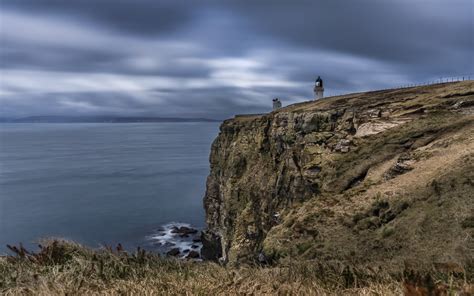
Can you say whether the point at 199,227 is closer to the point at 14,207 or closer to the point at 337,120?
the point at 14,207

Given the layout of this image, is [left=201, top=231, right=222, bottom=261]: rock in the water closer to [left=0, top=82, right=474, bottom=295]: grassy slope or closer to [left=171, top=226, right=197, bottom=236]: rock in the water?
[left=171, top=226, right=197, bottom=236]: rock in the water

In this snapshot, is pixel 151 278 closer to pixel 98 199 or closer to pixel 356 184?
pixel 356 184

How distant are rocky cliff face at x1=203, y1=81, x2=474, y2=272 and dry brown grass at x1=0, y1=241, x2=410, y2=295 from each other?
5.74 feet

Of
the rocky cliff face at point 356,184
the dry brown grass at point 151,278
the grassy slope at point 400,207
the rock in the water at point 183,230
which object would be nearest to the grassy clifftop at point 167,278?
the dry brown grass at point 151,278

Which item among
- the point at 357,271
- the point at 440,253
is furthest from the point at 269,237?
the point at 357,271

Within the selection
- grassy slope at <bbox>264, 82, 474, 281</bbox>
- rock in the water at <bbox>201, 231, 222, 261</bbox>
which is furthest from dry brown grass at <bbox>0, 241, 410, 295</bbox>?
rock in the water at <bbox>201, 231, 222, 261</bbox>

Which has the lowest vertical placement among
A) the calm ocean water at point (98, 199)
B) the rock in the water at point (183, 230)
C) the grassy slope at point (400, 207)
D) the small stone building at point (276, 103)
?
the rock in the water at point (183, 230)

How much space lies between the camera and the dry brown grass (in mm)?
5340

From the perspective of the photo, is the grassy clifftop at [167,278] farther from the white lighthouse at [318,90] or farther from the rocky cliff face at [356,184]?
the white lighthouse at [318,90]

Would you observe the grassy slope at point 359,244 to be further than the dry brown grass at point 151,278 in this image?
Yes

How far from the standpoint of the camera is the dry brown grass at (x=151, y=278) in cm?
534

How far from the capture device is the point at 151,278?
5895 millimetres

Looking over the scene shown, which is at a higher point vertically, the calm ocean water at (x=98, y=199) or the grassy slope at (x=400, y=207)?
the grassy slope at (x=400, y=207)

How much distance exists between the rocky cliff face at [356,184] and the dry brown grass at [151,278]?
1.75 metres
